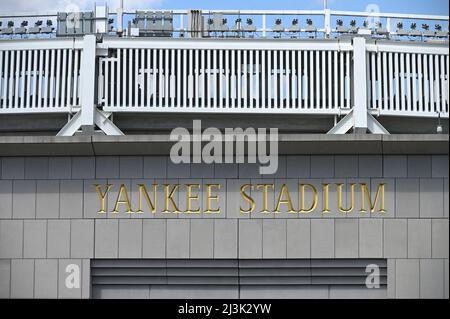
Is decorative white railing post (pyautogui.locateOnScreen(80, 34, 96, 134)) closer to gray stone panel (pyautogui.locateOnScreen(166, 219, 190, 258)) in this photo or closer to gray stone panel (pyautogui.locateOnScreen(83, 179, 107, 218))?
gray stone panel (pyautogui.locateOnScreen(83, 179, 107, 218))

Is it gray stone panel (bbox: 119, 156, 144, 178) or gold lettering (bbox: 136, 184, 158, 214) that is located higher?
gray stone panel (bbox: 119, 156, 144, 178)

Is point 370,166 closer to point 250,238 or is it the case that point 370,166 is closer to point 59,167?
point 250,238

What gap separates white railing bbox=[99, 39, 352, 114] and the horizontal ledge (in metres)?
0.71

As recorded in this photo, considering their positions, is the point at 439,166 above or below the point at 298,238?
→ above

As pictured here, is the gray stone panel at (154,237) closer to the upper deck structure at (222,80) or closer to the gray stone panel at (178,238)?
the gray stone panel at (178,238)

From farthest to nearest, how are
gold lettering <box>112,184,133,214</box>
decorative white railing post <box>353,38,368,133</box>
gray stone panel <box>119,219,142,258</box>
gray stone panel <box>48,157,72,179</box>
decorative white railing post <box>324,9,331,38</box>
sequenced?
decorative white railing post <box>324,9,331,38</box>
gray stone panel <box>48,157,72,179</box>
gold lettering <box>112,184,133,214</box>
gray stone panel <box>119,219,142,258</box>
decorative white railing post <box>353,38,368,133</box>

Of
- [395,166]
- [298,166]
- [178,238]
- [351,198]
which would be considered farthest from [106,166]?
[395,166]

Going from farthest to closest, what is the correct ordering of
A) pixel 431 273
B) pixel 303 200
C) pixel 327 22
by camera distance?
1. pixel 327 22
2. pixel 303 200
3. pixel 431 273

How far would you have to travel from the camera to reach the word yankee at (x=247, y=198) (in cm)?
1502

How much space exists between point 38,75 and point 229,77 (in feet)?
11.8

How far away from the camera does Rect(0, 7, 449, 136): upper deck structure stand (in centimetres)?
1502

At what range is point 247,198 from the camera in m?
15.1

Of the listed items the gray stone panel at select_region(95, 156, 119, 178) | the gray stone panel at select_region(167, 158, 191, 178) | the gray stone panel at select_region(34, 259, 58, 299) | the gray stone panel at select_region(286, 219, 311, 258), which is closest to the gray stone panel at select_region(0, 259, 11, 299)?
the gray stone panel at select_region(34, 259, 58, 299)
